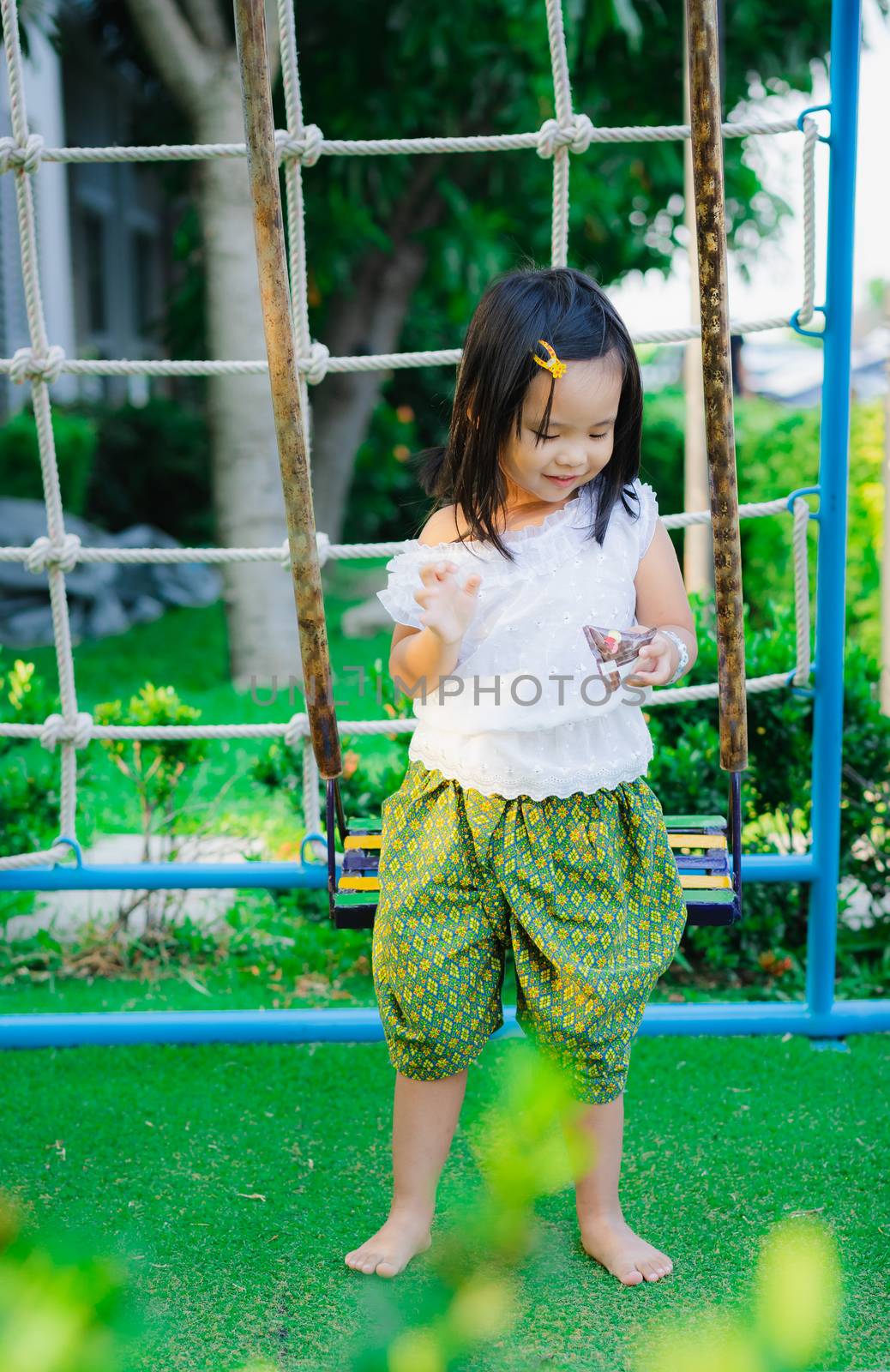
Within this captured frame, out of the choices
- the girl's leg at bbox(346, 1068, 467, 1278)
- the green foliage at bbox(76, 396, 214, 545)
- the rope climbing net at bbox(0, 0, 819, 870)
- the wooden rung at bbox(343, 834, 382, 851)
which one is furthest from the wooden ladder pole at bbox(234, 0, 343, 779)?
the green foliage at bbox(76, 396, 214, 545)

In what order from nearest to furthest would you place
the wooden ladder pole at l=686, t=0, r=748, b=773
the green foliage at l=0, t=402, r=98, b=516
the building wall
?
the wooden ladder pole at l=686, t=0, r=748, b=773 → the green foliage at l=0, t=402, r=98, b=516 → the building wall

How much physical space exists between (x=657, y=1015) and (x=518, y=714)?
3.31 ft

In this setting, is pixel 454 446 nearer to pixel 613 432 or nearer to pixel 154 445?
pixel 613 432

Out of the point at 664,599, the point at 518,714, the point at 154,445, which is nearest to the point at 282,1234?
the point at 518,714

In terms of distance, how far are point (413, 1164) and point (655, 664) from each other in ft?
2.50

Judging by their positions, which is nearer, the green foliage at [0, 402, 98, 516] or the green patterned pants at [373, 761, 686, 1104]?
the green patterned pants at [373, 761, 686, 1104]

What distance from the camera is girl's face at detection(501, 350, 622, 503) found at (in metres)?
1.58

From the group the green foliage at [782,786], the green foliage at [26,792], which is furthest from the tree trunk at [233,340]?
the green foliage at [782,786]

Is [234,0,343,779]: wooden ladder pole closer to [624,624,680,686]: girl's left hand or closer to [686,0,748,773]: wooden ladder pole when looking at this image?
[624,624,680,686]: girl's left hand

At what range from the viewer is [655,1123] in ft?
7.17

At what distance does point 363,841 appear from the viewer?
1.93 metres

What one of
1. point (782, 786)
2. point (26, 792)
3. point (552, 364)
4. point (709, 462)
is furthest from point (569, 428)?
point (26, 792)

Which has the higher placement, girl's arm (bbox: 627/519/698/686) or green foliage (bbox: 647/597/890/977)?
girl's arm (bbox: 627/519/698/686)

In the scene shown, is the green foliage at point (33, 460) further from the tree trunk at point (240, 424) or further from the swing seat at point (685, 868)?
A: the swing seat at point (685, 868)
